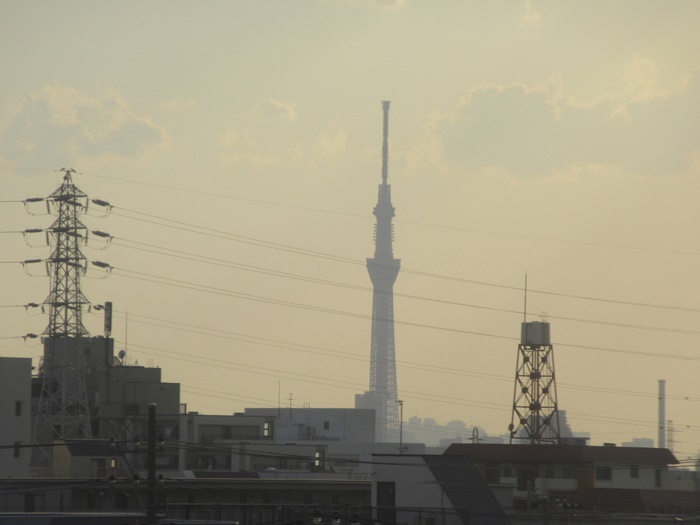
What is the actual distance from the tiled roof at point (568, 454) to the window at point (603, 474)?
462 mm

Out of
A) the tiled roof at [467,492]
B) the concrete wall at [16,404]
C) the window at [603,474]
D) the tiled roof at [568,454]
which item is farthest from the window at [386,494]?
the concrete wall at [16,404]

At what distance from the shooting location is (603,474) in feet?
234

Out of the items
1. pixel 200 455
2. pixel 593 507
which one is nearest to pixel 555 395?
pixel 593 507

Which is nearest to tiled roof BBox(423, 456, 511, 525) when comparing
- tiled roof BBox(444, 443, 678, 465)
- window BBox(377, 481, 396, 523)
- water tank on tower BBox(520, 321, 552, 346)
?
window BBox(377, 481, 396, 523)

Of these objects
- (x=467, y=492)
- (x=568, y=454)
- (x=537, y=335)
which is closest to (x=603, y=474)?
(x=568, y=454)

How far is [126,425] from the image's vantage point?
8875 cm

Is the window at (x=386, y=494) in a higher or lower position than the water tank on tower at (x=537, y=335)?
lower

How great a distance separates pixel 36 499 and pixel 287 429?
7844 centimetres

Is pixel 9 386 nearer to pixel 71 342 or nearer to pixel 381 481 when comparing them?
pixel 71 342

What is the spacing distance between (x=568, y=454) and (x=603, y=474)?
2464mm

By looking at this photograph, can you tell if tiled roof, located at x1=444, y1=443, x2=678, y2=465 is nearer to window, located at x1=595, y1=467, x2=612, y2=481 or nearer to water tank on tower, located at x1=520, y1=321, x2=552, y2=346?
window, located at x1=595, y1=467, x2=612, y2=481

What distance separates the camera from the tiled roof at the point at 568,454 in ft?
233

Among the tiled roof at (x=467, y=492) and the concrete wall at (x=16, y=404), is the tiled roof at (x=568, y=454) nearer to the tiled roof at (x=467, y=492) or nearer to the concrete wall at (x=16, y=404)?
the tiled roof at (x=467, y=492)

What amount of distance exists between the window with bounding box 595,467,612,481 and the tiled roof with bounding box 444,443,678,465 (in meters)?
0.46
